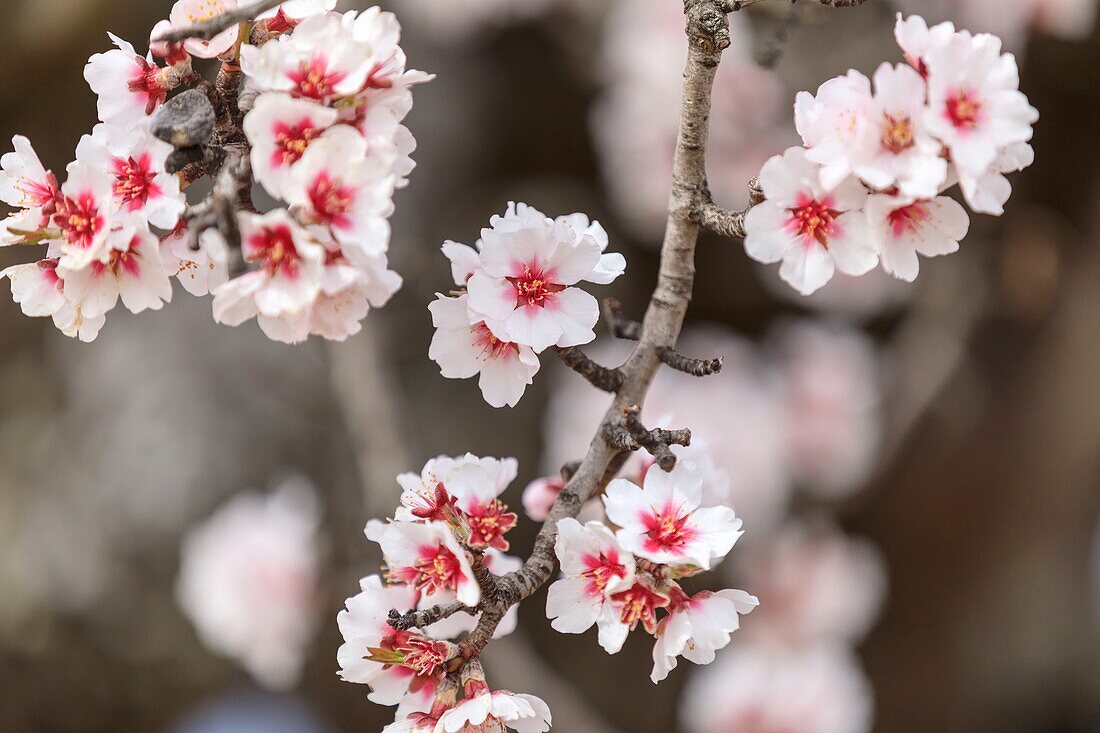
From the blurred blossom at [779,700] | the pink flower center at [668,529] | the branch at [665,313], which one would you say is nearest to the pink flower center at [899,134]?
the branch at [665,313]

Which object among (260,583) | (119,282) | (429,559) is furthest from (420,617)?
(260,583)

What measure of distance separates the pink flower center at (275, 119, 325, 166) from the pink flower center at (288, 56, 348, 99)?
0.02 metres

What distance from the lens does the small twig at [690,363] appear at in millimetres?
558

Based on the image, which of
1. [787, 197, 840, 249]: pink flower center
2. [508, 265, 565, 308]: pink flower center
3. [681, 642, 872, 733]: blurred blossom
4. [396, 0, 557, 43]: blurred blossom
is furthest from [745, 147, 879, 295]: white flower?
[396, 0, 557, 43]: blurred blossom

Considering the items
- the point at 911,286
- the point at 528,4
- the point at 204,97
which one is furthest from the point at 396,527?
the point at 911,286

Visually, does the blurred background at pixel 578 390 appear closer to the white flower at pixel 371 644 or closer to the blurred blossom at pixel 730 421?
the blurred blossom at pixel 730 421

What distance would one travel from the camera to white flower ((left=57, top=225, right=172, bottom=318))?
0.52 metres

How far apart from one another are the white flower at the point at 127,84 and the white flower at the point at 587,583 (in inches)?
13.2

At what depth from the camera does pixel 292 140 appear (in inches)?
18.6

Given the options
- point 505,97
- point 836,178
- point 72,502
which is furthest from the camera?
point 505,97

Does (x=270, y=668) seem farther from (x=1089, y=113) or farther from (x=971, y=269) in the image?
(x=1089, y=113)

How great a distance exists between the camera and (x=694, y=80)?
0.59 meters

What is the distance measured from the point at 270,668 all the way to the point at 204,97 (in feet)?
4.23

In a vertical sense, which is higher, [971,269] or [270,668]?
[971,269]
